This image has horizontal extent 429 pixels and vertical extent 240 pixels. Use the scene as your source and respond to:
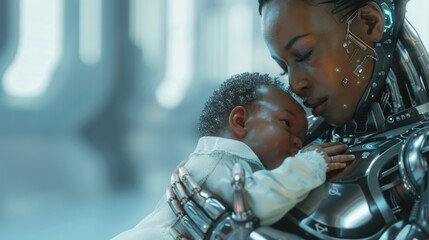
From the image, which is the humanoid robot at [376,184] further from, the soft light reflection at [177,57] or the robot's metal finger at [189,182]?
the soft light reflection at [177,57]

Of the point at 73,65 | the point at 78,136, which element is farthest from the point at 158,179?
the point at 73,65

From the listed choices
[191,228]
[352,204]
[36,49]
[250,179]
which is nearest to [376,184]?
[352,204]

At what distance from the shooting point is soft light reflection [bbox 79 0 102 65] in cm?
182

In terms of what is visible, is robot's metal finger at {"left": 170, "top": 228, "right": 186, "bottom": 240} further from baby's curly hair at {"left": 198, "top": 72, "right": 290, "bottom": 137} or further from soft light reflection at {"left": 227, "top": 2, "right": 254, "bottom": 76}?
soft light reflection at {"left": 227, "top": 2, "right": 254, "bottom": 76}

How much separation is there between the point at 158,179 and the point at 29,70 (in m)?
0.62

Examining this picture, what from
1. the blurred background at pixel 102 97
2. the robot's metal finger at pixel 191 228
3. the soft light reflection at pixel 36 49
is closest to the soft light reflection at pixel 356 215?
the robot's metal finger at pixel 191 228

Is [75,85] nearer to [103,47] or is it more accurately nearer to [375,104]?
[103,47]

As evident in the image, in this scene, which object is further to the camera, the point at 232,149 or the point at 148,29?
the point at 148,29

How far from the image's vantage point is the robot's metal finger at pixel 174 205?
0.84 m

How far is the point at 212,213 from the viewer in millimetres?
773

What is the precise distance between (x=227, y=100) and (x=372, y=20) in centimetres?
30

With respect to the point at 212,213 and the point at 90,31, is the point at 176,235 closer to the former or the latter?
the point at 212,213

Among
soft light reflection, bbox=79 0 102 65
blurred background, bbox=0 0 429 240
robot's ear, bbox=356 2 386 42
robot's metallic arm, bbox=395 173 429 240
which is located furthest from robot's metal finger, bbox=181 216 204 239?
soft light reflection, bbox=79 0 102 65

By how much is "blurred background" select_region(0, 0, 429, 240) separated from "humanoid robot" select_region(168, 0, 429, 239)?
0.80 m
